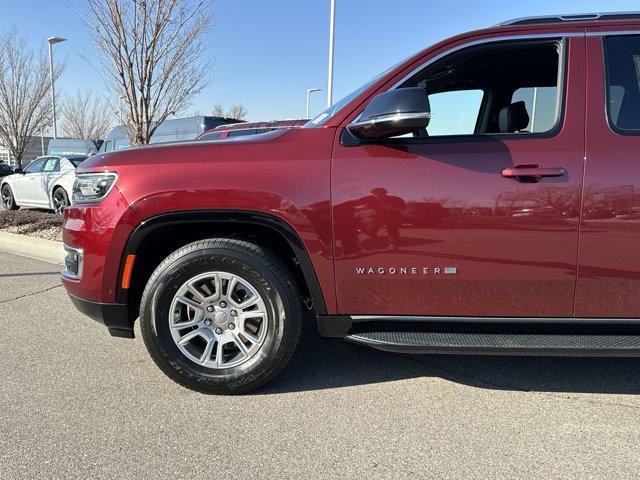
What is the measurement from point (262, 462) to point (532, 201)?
6.08ft

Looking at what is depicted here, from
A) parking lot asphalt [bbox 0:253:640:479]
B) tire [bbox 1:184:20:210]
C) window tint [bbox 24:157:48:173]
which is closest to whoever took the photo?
parking lot asphalt [bbox 0:253:640:479]

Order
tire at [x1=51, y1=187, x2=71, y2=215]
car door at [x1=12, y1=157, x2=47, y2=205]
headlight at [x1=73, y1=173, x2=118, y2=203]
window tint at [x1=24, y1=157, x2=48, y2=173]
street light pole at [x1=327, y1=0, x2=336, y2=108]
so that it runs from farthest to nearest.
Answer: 1. street light pole at [x1=327, y1=0, x2=336, y2=108]
2. window tint at [x1=24, y1=157, x2=48, y2=173]
3. car door at [x1=12, y1=157, x2=47, y2=205]
4. tire at [x1=51, y1=187, x2=71, y2=215]
5. headlight at [x1=73, y1=173, x2=118, y2=203]

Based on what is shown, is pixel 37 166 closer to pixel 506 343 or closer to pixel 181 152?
pixel 181 152

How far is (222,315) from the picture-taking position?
278 cm

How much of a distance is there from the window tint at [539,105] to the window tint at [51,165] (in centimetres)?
1036

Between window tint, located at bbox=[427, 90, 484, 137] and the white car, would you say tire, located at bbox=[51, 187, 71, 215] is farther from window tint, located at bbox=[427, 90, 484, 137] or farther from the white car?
window tint, located at bbox=[427, 90, 484, 137]

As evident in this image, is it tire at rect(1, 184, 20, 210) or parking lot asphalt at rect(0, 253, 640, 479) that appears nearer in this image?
parking lot asphalt at rect(0, 253, 640, 479)

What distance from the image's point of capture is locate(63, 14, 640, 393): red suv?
2471 mm

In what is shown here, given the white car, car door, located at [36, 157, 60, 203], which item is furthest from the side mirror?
car door, located at [36, 157, 60, 203]

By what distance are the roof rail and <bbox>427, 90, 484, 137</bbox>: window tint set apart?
2.36ft

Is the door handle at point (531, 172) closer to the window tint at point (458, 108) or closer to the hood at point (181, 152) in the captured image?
the window tint at point (458, 108)

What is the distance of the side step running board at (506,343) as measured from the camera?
→ 2.47 metres

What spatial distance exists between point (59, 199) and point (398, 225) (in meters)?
9.68

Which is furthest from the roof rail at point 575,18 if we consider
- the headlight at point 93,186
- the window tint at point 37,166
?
the window tint at point 37,166
